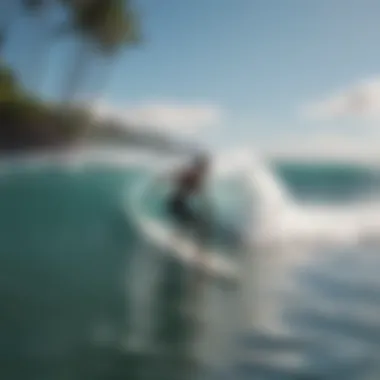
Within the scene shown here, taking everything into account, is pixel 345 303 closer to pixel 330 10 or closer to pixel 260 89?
pixel 260 89

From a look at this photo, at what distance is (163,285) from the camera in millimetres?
1139

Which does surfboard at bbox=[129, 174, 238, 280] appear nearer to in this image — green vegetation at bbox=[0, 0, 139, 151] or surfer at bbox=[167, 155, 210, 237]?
surfer at bbox=[167, 155, 210, 237]

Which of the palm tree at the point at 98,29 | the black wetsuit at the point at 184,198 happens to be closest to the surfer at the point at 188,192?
the black wetsuit at the point at 184,198

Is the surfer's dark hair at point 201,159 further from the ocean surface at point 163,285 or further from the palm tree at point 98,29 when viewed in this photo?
the palm tree at point 98,29

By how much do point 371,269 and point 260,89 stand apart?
368 mm

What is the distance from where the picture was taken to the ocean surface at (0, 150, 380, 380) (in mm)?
1101

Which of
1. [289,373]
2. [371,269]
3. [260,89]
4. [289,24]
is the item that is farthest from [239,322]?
[289,24]

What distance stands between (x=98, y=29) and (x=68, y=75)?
0.32 feet

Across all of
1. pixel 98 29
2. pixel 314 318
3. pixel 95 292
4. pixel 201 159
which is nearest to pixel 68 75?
pixel 98 29

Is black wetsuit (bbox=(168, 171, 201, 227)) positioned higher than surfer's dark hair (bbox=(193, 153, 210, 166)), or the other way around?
surfer's dark hair (bbox=(193, 153, 210, 166))

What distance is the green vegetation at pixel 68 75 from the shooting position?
114 centimetres

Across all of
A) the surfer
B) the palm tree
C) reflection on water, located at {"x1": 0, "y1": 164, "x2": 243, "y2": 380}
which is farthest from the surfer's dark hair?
the palm tree

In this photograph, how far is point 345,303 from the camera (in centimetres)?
111

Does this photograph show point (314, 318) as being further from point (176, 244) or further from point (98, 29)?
point (98, 29)
